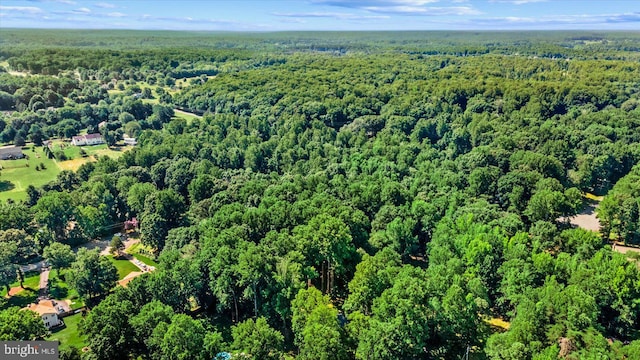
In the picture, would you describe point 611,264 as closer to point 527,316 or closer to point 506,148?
point 527,316

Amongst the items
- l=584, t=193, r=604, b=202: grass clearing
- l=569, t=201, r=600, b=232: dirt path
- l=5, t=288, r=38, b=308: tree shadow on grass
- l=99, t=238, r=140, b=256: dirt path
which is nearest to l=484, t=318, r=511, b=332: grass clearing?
l=569, t=201, r=600, b=232: dirt path

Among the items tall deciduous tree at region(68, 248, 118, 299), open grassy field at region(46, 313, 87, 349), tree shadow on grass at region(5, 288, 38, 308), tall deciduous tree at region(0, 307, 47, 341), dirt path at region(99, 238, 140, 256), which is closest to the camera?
tall deciduous tree at region(0, 307, 47, 341)

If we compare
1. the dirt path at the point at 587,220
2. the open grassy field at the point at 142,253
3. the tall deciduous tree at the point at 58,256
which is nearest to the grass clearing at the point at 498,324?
the dirt path at the point at 587,220

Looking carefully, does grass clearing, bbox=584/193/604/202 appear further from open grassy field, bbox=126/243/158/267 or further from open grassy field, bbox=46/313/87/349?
open grassy field, bbox=46/313/87/349

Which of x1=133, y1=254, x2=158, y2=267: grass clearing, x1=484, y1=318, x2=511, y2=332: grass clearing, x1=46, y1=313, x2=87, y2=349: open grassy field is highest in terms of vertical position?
x1=484, y1=318, x2=511, y2=332: grass clearing

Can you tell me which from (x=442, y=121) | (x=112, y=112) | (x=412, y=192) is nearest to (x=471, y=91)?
(x=442, y=121)

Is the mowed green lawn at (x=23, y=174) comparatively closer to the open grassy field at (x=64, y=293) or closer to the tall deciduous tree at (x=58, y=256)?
the tall deciduous tree at (x=58, y=256)

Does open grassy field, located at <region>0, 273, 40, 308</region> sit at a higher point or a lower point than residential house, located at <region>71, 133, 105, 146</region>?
lower
